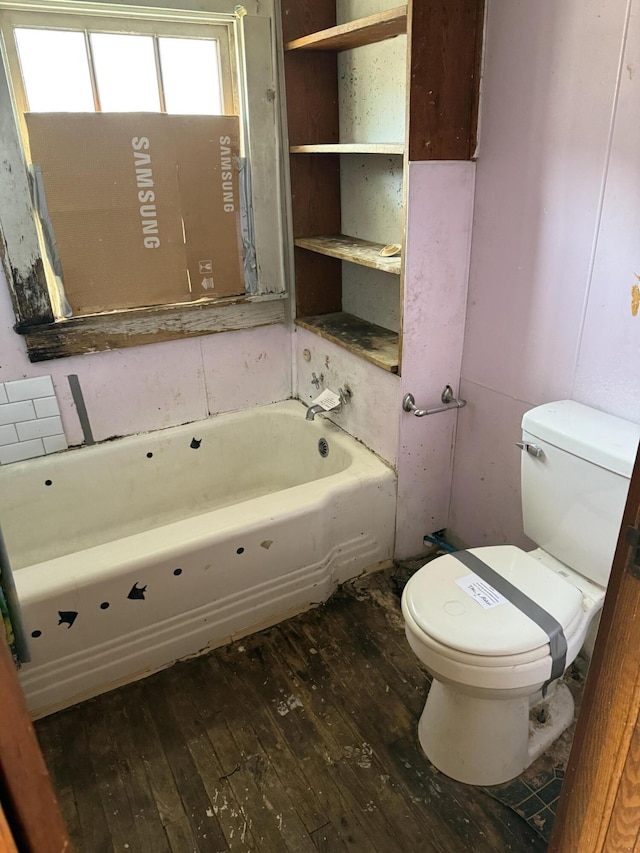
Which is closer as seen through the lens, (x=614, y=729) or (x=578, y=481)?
(x=614, y=729)

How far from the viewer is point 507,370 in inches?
72.6

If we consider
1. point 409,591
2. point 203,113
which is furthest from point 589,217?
point 203,113

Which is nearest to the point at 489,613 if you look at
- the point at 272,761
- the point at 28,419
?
the point at 272,761

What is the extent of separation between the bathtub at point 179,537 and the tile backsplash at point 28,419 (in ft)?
0.18

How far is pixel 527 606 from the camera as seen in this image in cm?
141

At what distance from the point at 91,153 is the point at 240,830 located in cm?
199

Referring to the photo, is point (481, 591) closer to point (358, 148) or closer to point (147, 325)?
point (358, 148)

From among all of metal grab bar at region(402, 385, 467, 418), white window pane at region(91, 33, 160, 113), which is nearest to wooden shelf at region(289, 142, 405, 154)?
white window pane at region(91, 33, 160, 113)

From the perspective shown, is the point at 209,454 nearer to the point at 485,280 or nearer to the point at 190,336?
the point at 190,336

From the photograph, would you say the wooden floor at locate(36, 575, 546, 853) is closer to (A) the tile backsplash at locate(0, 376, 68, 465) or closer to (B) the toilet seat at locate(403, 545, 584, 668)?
(B) the toilet seat at locate(403, 545, 584, 668)

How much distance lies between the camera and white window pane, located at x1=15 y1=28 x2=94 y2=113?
6.00 feet

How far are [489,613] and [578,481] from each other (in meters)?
0.39

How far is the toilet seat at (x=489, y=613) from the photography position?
4.31 ft

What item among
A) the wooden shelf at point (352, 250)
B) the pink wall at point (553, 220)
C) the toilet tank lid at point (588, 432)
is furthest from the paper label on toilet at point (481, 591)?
the wooden shelf at point (352, 250)
